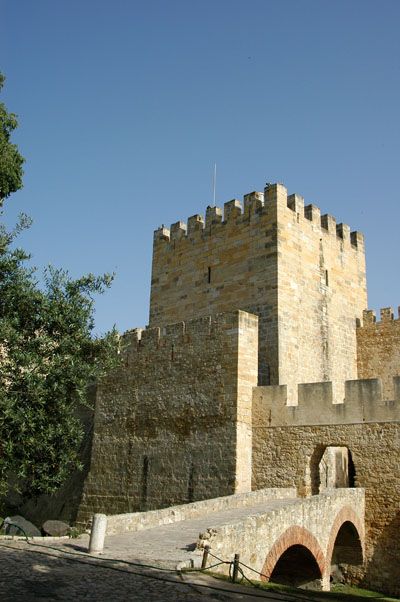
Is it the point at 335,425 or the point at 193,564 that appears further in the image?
the point at 335,425

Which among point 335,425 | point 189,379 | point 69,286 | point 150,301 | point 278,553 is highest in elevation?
point 150,301

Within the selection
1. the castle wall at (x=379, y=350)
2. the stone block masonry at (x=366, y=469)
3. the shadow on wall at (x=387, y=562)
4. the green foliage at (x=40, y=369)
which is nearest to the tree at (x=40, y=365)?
the green foliage at (x=40, y=369)

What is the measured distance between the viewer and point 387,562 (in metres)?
14.0

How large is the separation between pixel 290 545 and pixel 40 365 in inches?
252

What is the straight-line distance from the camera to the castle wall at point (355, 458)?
14.1 metres

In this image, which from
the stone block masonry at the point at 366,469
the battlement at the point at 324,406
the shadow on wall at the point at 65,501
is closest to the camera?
the stone block masonry at the point at 366,469

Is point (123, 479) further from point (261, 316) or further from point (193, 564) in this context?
point (193, 564)

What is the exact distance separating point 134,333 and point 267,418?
5.62 m

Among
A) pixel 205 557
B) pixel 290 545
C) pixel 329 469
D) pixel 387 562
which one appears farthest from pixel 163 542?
pixel 329 469

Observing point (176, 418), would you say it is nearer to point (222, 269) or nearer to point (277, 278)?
point (277, 278)

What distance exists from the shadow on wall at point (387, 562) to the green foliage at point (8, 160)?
40.0 feet

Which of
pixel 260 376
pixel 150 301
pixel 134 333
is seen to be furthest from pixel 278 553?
pixel 150 301

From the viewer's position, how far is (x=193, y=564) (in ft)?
27.4

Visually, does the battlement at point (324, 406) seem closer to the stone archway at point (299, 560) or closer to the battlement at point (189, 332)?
the battlement at point (189, 332)
